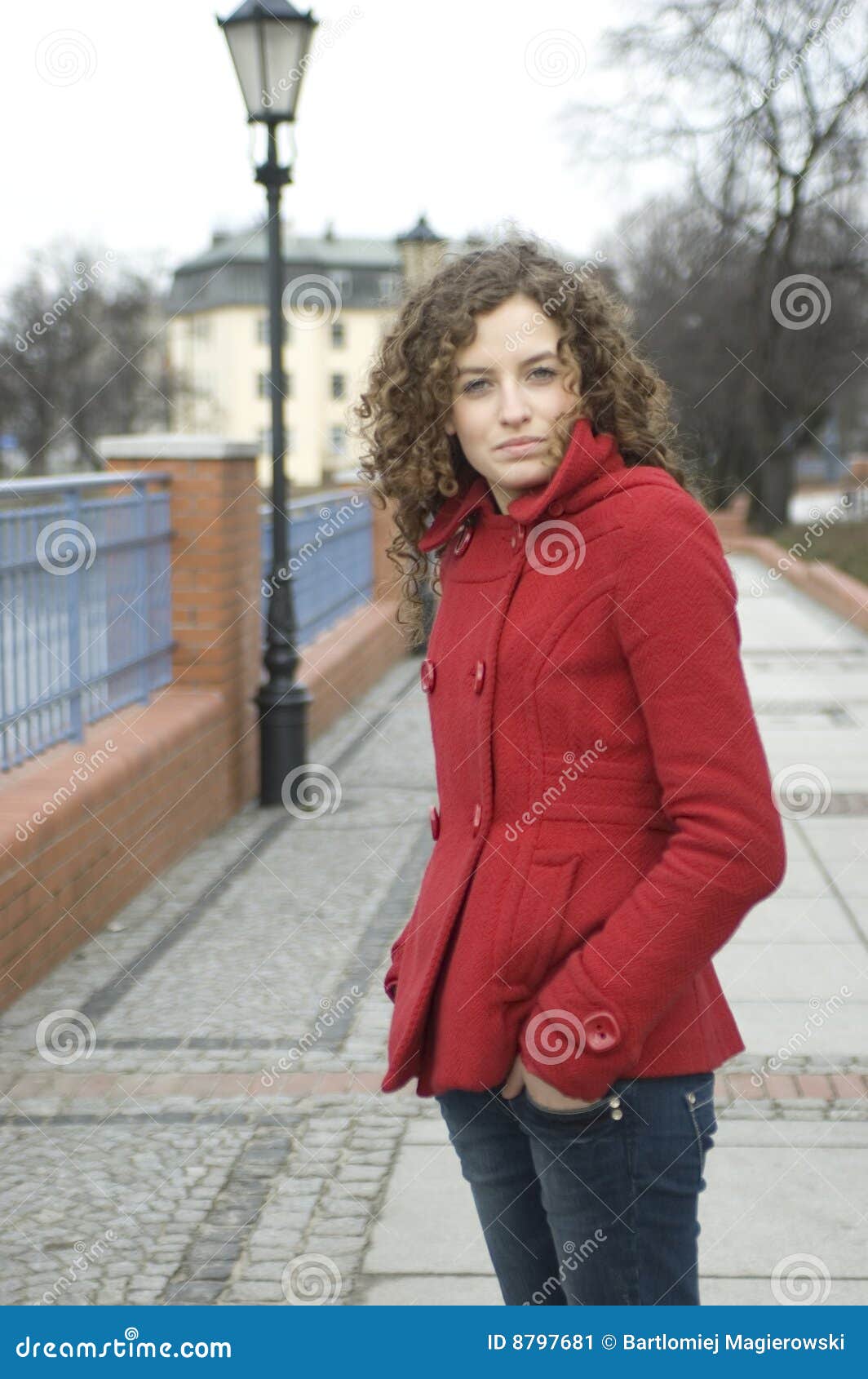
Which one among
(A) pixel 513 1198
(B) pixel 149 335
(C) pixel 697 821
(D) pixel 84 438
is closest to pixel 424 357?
(C) pixel 697 821

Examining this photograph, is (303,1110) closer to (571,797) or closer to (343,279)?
(571,797)

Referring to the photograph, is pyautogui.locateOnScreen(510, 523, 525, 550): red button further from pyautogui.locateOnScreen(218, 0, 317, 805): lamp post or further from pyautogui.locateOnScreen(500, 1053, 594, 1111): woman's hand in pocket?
pyautogui.locateOnScreen(218, 0, 317, 805): lamp post

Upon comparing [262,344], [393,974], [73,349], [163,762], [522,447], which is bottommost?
[163,762]

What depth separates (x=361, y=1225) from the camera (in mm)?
3684

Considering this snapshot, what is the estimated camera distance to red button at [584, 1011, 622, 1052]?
5.85ft

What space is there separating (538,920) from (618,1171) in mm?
304

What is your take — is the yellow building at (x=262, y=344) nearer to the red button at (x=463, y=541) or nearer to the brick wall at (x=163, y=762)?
the brick wall at (x=163, y=762)

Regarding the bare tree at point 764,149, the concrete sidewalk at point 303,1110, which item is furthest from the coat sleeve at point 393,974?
the bare tree at point 764,149

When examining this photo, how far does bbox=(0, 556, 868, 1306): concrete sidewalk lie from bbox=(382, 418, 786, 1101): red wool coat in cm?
160

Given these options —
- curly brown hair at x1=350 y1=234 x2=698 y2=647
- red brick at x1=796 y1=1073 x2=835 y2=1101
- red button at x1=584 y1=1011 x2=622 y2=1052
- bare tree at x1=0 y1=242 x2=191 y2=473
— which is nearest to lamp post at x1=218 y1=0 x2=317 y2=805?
red brick at x1=796 y1=1073 x2=835 y2=1101

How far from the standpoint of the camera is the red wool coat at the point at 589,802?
178 centimetres

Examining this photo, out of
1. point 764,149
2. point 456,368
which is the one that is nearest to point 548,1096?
point 456,368

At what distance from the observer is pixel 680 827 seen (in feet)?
5.83
